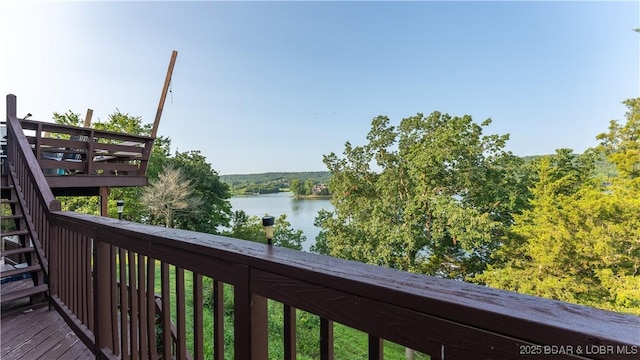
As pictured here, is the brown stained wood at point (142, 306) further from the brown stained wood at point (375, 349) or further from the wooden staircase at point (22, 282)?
the wooden staircase at point (22, 282)

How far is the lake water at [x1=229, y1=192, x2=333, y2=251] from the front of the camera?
15312 millimetres

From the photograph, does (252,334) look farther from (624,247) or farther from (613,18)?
(613,18)

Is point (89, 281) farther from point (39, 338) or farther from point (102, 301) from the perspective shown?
point (39, 338)

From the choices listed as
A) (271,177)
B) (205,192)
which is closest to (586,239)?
(271,177)

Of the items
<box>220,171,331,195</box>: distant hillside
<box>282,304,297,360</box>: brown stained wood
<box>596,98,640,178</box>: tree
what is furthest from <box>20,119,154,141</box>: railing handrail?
<box>596,98,640,178</box>: tree

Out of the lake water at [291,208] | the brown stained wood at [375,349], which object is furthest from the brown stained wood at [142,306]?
the lake water at [291,208]

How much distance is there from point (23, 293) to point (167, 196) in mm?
12139

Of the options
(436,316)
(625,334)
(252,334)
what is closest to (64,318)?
(252,334)

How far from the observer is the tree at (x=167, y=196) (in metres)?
13.3

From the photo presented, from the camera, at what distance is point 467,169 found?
460 inches

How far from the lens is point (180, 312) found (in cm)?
Result: 105

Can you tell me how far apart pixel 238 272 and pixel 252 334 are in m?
0.16

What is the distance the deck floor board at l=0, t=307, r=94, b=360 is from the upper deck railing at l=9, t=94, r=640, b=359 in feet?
1.68

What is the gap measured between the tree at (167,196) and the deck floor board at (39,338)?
470 inches
